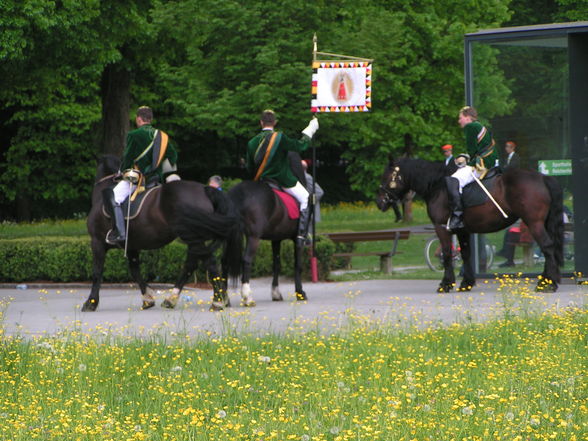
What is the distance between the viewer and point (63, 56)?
25.5 meters

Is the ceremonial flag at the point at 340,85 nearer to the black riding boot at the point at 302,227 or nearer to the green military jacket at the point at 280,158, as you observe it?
the green military jacket at the point at 280,158

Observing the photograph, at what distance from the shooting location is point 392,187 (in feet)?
59.4

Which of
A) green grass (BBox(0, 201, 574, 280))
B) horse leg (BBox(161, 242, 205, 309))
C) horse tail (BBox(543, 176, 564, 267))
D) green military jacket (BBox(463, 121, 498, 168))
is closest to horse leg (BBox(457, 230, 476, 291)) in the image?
green military jacket (BBox(463, 121, 498, 168))

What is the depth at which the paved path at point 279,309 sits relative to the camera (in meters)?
12.4

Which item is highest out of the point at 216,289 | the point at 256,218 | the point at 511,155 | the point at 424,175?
the point at 511,155

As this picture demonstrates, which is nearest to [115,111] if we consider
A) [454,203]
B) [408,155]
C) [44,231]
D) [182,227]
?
[44,231]

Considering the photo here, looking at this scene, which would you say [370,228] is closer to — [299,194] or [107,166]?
[299,194]

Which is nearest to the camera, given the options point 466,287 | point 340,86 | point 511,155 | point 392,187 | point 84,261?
point 466,287

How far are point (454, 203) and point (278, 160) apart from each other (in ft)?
9.09

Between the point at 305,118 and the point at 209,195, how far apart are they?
13941 mm

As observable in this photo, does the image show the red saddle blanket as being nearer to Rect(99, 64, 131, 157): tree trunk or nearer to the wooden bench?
the wooden bench

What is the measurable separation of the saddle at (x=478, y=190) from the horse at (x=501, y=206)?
0.03 meters

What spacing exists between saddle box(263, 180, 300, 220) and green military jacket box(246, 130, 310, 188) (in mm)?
72

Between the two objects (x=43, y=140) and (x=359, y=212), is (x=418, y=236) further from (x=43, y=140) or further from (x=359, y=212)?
(x=43, y=140)
